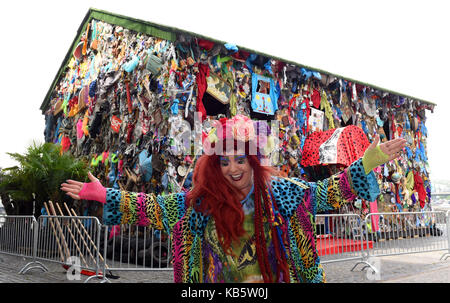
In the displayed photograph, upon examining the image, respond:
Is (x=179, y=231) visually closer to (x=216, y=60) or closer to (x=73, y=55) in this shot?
(x=216, y=60)

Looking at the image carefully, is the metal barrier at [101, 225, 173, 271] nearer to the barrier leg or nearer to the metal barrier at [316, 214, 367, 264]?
the barrier leg

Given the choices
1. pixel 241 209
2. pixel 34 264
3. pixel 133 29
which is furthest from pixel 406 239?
pixel 133 29

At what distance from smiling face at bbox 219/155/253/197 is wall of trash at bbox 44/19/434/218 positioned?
19.7ft

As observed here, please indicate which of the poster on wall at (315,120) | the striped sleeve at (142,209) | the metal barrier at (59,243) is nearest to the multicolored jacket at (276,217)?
the striped sleeve at (142,209)

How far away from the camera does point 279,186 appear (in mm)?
2584

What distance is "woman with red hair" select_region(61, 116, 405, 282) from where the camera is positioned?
2396 mm

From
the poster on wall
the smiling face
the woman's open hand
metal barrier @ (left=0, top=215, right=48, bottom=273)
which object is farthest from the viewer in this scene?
the poster on wall

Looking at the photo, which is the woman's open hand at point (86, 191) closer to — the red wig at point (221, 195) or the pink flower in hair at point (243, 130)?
the red wig at point (221, 195)

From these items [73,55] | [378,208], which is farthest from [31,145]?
[378,208]

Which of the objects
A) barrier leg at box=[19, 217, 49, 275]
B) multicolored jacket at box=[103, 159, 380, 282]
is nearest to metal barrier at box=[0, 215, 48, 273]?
barrier leg at box=[19, 217, 49, 275]

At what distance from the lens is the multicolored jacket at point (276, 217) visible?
240 cm

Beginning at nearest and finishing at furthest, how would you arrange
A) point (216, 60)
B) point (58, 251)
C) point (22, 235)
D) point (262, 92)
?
point (58, 251) < point (22, 235) < point (216, 60) < point (262, 92)

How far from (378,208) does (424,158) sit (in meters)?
4.36

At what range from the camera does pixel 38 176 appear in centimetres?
1001
